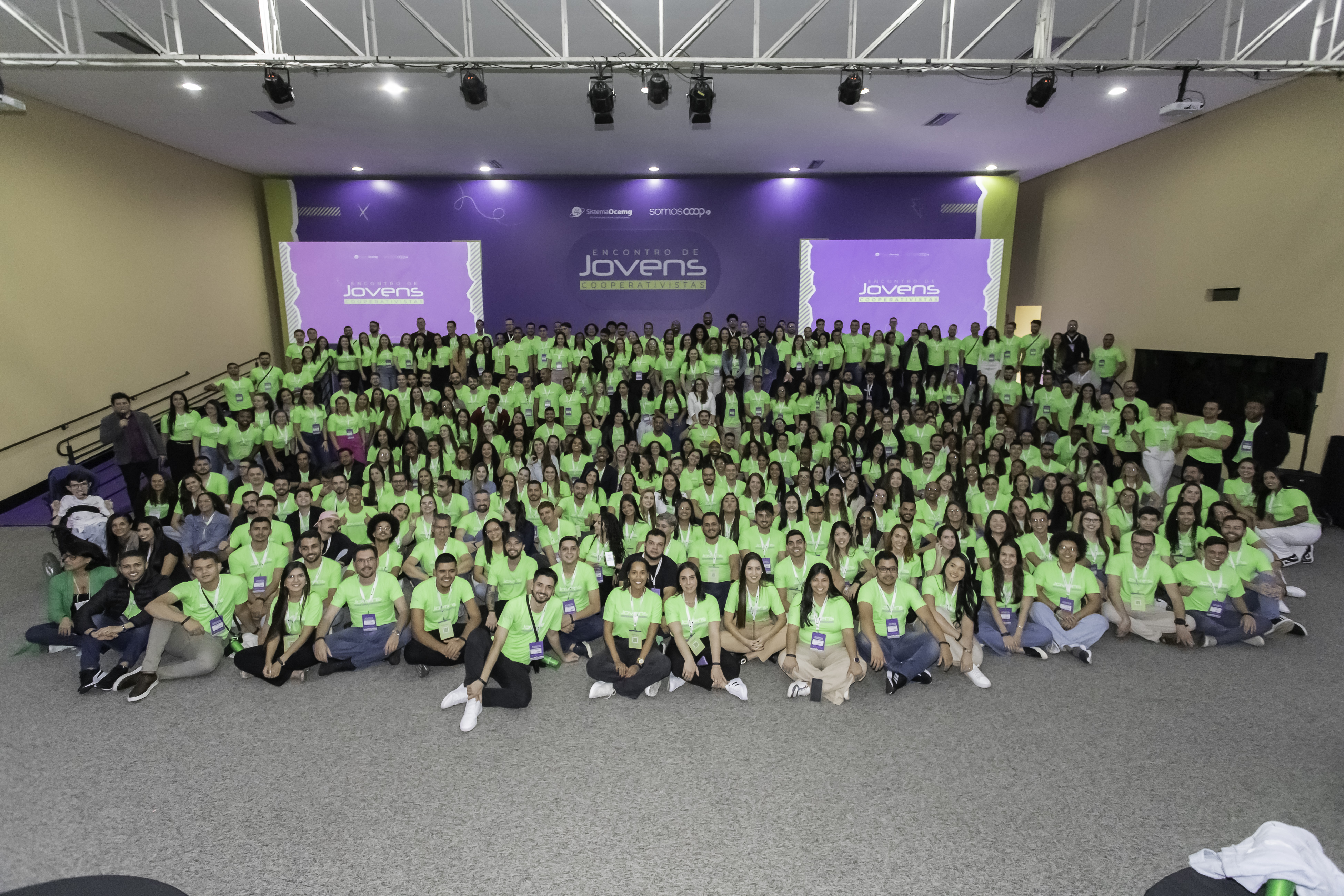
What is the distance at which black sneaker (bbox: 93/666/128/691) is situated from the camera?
4.66 metres

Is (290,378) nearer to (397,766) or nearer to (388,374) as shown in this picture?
(388,374)

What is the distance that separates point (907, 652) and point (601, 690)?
2.21 metres

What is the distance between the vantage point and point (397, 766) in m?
3.84

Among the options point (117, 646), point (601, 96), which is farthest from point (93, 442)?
point (601, 96)

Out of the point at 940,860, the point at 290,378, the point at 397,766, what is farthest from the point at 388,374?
the point at 940,860

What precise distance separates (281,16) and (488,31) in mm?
1928

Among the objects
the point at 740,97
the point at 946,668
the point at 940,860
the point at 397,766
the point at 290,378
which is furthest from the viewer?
the point at 290,378

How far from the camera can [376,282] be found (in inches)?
507

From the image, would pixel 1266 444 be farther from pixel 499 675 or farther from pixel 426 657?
pixel 426 657

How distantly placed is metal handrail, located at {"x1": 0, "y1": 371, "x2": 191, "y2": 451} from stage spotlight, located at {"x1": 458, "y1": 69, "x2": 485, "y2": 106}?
6663 millimetres

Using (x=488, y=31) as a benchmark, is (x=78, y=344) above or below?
below

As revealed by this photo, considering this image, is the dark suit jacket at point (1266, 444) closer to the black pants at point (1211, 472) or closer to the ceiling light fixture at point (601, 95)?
the black pants at point (1211, 472)

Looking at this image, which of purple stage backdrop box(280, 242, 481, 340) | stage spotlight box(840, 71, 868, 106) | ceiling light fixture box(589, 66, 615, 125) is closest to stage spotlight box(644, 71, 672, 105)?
ceiling light fixture box(589, 66, 615, 125)

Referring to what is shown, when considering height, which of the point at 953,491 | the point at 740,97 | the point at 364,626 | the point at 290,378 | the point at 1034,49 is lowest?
the point at 364,626
